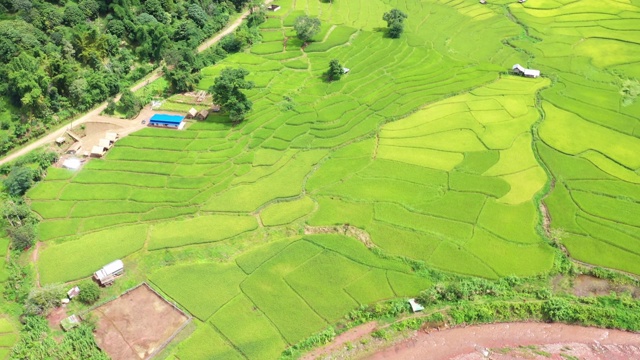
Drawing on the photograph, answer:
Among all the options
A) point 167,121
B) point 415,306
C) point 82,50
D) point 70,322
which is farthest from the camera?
point 82,50

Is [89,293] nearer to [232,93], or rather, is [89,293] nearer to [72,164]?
[72,164]

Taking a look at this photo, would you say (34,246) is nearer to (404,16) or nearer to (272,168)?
(272,168)

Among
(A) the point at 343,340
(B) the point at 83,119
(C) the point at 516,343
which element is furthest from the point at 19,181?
(C) the point at 516,343

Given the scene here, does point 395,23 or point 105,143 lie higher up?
point 395,23

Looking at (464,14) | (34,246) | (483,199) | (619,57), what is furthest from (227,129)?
(619,57)

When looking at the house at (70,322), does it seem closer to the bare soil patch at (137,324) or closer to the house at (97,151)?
the bare soil patch at (137,324)

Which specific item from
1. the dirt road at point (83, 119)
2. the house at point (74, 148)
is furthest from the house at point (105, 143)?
the dirt road at point (83, 119)
